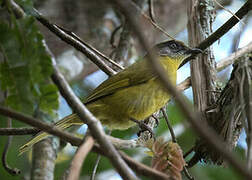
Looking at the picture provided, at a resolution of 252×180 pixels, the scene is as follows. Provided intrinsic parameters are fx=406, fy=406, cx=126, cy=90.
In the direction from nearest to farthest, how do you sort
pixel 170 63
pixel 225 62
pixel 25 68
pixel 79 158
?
1. pixel 79 158
2. pixel 25 68
3. pixel 225 62
4. pixel 170 63

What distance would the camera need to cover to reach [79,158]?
1534mm

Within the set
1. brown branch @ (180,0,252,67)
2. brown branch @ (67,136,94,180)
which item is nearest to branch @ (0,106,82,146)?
brown branch @ (67,136,94,180)

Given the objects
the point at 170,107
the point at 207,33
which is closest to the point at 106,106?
the point at 207,33

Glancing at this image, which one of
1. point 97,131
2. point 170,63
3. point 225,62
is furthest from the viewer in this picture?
point 170,63

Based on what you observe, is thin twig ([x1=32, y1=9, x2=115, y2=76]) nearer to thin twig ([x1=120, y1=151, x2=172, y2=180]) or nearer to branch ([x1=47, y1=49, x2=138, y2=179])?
branch ([x1=47, y1=49, x2=138, y2=179])

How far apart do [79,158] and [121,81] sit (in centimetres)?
230

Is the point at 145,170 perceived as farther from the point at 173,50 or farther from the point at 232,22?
the point at 173,50

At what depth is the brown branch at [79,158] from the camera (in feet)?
4.82

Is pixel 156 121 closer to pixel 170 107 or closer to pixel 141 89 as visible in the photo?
pixel 141 89

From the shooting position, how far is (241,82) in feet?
8.03

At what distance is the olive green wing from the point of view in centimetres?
375

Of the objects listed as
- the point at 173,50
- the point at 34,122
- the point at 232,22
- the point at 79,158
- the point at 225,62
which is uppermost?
the point at 173,50

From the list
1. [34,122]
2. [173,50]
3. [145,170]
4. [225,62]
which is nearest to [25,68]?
[34,122]

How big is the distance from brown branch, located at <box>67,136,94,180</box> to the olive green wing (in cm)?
207
